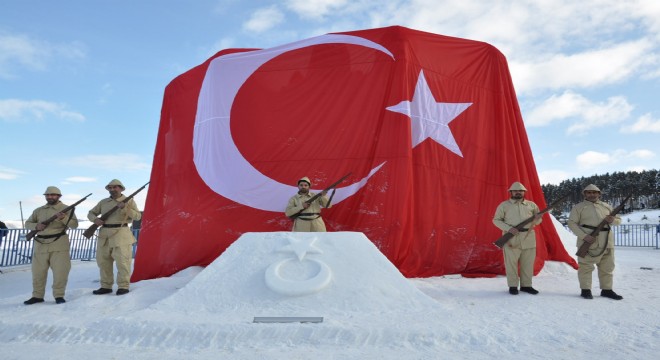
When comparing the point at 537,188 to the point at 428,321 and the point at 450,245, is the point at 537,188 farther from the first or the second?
the point at 428,321

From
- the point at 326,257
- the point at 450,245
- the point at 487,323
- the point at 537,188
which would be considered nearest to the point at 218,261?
the point at 326,257

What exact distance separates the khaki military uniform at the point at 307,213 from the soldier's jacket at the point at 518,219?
248cm

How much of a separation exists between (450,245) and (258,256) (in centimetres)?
343

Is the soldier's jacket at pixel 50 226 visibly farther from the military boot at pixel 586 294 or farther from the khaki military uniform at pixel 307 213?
the military boot at pixel 586 294

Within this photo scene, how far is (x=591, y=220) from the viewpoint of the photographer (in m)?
5.21

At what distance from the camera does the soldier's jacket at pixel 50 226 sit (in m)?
5.32

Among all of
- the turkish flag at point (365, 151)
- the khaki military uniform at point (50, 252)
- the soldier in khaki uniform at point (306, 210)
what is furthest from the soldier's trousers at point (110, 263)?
the soldier in khaki uniform at point (306, 210)

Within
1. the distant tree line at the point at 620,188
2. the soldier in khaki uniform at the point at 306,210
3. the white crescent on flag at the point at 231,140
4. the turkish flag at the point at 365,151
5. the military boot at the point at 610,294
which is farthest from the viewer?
the distant tree line at the point at 620,188

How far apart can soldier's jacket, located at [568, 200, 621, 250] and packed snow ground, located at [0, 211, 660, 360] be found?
679 millimetres

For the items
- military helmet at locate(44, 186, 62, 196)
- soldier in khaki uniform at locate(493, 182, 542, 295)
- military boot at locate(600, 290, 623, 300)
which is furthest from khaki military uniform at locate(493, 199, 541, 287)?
military helmet at locate(44, 186, 62, 196)

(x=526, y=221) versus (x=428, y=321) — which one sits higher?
(x=526, y=221)

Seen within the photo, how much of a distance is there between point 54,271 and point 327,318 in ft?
12.3

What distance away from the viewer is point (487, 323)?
378cm

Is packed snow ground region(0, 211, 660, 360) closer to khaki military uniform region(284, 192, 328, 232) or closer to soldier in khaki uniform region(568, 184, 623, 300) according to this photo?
soldier in khaki uniform region(568, 184, 623, 300)
